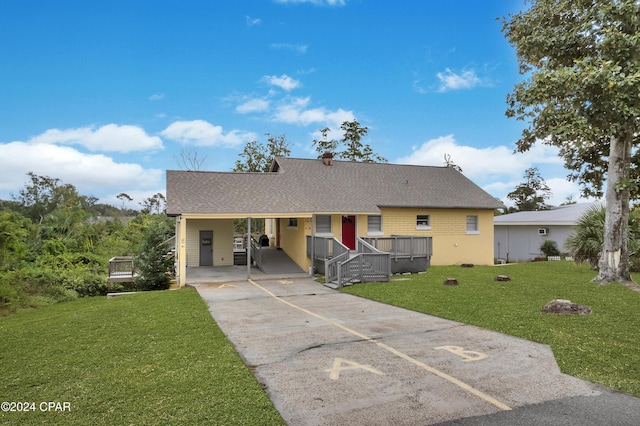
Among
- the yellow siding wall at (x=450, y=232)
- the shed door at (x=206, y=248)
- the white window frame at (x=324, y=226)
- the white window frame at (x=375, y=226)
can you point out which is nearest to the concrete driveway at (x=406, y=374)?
the white window frame at (x=324, y=226)

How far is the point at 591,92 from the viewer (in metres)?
11.6

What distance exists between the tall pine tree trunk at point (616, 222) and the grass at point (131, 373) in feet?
44.6

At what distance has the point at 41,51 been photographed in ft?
54.1

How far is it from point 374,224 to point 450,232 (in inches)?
189

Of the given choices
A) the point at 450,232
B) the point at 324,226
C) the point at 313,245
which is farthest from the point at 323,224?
the point at 450,232

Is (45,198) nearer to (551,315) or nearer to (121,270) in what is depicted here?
(121,270)

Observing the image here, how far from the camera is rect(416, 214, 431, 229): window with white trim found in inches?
870

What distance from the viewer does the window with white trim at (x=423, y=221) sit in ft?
72.5

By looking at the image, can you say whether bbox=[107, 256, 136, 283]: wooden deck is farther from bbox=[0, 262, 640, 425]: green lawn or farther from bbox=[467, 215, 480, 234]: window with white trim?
bbox=[467, 215, 480, 234]: window with white trim

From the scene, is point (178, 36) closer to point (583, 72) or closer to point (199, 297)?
point (199, 297)

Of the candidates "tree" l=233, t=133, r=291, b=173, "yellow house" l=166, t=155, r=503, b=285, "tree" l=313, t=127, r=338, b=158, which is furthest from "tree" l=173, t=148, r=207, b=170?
"yellow house" l=166, t=155, r=503, b=285

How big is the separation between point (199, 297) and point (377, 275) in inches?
268

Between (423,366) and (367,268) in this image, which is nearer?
(423,366)

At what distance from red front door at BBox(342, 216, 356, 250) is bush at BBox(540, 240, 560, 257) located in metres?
14.9
